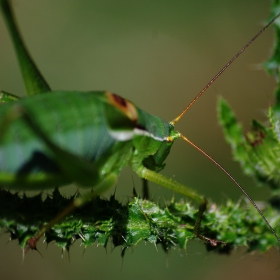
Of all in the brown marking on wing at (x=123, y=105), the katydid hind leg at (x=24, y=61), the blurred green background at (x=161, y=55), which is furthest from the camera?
the blurred green background at (x=161, y=55)

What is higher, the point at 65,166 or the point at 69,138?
the point at 69,138

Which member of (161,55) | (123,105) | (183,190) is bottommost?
(161,55)

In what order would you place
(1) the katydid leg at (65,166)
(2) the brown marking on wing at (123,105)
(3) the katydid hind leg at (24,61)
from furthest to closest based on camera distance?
1. (3) the katydid hind leg at (24,61)
2. (2) the brown marking on wing at (123,105)
3. (1) the katydid leg at (65,166)

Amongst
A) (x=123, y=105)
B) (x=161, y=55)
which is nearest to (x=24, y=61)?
(x=123, y=105)

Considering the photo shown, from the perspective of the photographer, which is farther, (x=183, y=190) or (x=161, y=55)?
(x=161, y=55)

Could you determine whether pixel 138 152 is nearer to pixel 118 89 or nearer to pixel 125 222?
pixel 125 222

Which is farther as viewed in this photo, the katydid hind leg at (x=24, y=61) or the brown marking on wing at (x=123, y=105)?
the katydid hind leg at (x=24, y=61)

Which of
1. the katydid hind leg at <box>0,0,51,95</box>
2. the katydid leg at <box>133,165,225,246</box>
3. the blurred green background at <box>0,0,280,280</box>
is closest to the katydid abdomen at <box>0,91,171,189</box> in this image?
the katydid leg at <box>133,165,225,246</box>

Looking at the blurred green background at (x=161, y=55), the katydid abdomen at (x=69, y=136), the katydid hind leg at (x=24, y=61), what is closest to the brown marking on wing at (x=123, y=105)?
the katydid abdomen at (x=69, y=136)

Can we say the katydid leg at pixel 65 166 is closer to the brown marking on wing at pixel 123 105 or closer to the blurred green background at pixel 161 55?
the brown marking on wing at pixel 123 105

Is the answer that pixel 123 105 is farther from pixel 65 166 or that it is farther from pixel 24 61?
pixel 24 61
